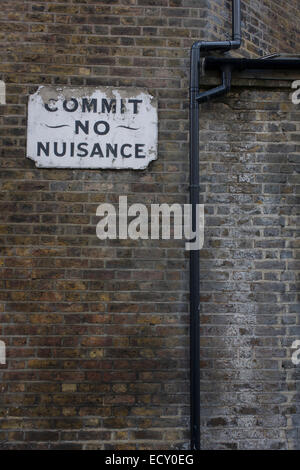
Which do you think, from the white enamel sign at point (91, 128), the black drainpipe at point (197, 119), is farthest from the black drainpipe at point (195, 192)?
the white enamel sign at point (91, 128)

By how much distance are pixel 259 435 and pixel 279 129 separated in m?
2.37

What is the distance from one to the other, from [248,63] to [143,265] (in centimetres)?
178

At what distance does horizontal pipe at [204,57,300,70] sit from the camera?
3.51 meters

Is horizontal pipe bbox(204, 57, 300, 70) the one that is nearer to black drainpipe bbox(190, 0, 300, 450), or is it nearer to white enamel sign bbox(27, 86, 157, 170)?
black drainpipe bbox(190, 0, 300, 450)

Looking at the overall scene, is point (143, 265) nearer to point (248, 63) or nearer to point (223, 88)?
point (223, 88)

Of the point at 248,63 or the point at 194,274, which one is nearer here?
the point at 194,274

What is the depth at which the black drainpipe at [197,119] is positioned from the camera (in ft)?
10.8

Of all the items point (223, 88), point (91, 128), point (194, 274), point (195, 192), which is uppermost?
point (223, 88)

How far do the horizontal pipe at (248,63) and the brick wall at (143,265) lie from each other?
0.44 ft

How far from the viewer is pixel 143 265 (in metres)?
3.43

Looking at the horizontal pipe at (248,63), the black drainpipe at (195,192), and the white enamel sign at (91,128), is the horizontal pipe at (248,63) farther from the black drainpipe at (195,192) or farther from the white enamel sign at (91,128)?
the white enamel sign at (91,128)

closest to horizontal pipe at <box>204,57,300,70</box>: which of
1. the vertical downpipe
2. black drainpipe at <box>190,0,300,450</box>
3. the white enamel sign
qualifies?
black drainpipe at <box>190,0,300,450</box>

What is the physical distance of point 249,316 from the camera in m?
3.46

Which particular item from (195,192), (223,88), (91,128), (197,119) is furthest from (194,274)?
(223,88)
